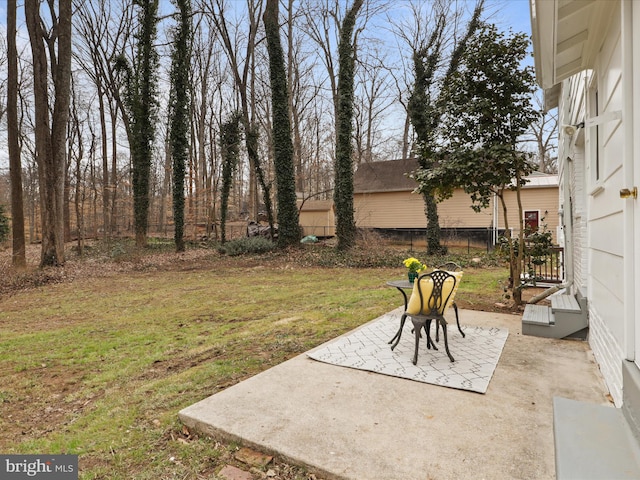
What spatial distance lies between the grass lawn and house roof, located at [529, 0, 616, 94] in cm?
319

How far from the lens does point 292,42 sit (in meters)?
18.7

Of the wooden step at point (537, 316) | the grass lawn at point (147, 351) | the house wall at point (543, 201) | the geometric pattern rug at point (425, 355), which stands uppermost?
the house wall at point (543, 201)

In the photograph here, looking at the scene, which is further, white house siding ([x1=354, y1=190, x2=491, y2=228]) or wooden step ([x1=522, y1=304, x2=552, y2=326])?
white house siding ([x1=354, y1=190, x2=491, y2=228])

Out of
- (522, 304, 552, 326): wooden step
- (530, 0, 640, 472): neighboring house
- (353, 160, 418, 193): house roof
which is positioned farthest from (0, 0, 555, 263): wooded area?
(530, 0, 640, 472): neighboring house

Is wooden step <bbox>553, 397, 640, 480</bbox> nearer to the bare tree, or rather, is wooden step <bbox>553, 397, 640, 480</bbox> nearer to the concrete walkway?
the concrete walkway

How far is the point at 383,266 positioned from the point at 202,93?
16273mm

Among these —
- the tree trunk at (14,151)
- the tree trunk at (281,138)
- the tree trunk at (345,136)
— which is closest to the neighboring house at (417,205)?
the tree trunk at (345,136)

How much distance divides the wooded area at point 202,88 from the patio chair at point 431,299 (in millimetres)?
10125

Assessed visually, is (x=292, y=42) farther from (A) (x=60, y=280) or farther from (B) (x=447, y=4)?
(A) (x=60, y=280)

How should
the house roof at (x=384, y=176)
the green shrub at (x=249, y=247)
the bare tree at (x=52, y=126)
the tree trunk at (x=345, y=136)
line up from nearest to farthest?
the bare tree at (x=52, y=126) → the tree trunk at (x=345, y=136) → the green shrub at (x=249, y=247) → the house roof at (x=384, y=176)

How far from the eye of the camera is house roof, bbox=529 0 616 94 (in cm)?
235

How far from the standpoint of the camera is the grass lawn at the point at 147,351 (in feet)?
7.50

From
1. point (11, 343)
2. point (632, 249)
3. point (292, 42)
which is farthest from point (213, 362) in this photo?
point (292, 42)

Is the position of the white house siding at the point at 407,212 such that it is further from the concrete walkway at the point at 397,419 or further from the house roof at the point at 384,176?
the concrete walkway at the point at 397,419
